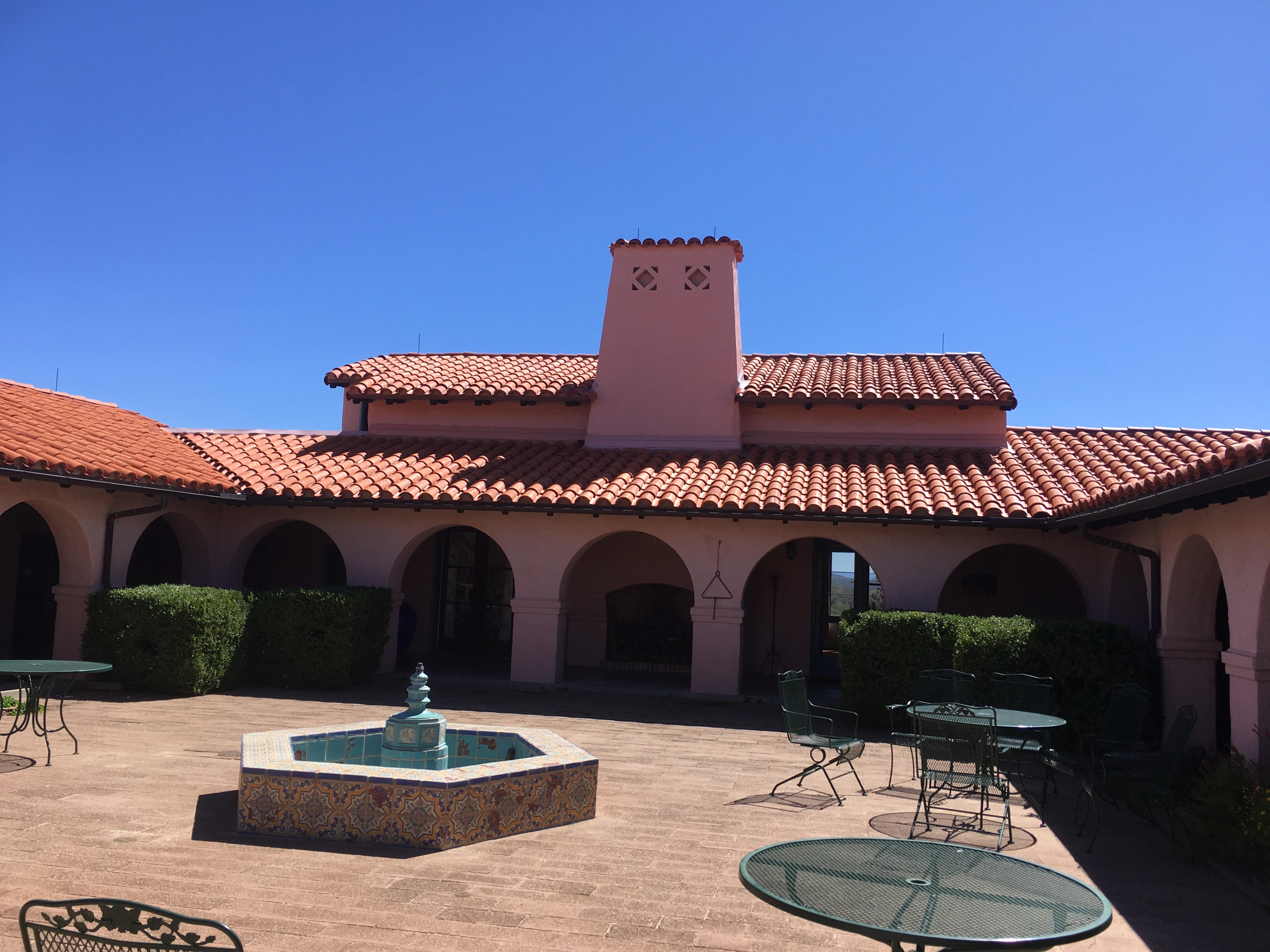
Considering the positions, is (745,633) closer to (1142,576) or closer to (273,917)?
(1142,576)

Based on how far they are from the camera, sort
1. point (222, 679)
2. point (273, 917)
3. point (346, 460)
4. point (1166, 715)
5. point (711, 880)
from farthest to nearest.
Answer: point (346, 460) < point (222, 679) < point (1166, 715) < point (711, 880) < point (273, 917)

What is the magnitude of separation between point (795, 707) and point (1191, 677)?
15.3 ft

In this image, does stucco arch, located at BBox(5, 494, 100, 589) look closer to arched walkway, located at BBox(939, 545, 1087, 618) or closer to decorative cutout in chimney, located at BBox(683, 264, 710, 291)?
decorative cutout in chimney, located at BBox(683, 264, 710, 291)

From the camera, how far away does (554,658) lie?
48.3ft

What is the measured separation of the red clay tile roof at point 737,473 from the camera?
13.6m

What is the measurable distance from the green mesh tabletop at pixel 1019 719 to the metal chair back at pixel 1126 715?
0.52 m

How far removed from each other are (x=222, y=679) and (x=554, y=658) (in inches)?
189

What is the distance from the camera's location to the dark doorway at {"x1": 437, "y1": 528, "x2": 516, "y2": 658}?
734 inches

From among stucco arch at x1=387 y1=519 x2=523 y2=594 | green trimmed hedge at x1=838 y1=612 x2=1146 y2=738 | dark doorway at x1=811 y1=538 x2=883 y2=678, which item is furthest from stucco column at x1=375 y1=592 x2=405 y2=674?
dark doorway at x1=811 y1=538 x2=883 y2=678

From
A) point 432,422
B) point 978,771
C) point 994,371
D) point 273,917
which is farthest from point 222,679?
point 994,371

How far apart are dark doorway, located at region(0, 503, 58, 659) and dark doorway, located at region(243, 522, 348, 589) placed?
3.66m

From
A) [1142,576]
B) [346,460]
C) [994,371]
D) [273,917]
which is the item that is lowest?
[273,917]

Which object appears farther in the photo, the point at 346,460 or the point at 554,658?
the point at 346,460

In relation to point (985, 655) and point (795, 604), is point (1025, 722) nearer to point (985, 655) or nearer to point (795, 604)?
point (985, 655)
